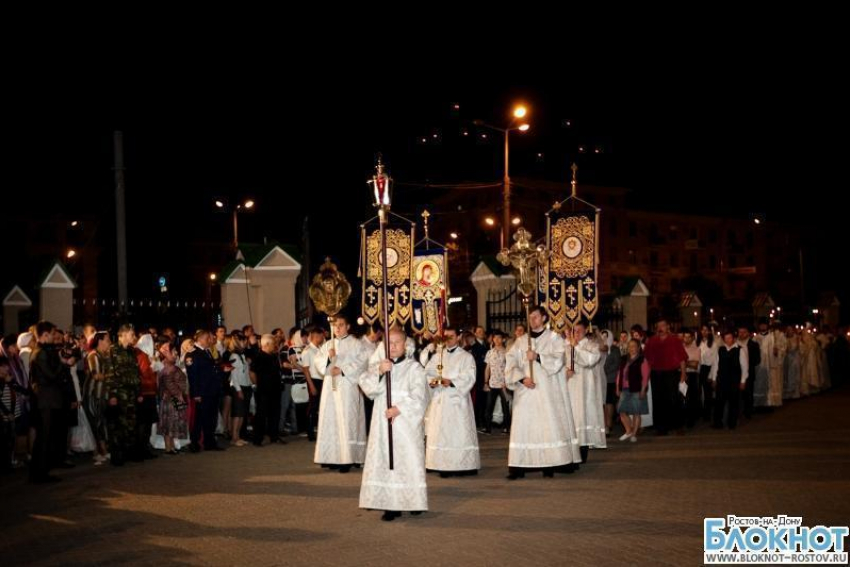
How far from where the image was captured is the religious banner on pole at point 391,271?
22.2 m

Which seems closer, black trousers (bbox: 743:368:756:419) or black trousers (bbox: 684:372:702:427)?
black trousers (bbox: 684:372:702:427)

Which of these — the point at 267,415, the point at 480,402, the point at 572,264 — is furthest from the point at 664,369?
the point at 267,415

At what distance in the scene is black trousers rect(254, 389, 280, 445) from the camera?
16750mm

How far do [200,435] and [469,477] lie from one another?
5.26m

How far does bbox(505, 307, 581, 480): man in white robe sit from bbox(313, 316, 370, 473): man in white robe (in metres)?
2.33

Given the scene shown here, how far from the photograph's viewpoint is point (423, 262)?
898 inches

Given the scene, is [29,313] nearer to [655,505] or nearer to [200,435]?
[200,435]

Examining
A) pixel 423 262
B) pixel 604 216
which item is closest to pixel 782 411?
pixel 423 262

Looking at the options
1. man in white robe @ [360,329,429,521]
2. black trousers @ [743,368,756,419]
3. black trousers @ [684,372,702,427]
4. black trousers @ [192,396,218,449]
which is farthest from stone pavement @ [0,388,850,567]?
black trousers @ [743,368,756,419]

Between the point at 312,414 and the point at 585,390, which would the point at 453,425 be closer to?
the point at 585,390

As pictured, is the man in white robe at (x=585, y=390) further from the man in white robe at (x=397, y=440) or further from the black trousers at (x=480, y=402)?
the man in white robe at (x=397, y=440)

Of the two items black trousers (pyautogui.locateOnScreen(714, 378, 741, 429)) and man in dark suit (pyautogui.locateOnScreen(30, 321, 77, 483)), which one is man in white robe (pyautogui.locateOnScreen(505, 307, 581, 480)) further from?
black trousers (pyautogui.locateOnScreen(714, 378, 741, 429))

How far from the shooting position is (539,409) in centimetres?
1254

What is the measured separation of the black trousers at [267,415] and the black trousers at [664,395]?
6.62 meters
